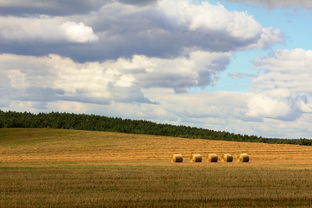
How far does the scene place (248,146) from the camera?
2596 inches

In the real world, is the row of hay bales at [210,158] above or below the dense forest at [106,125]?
below

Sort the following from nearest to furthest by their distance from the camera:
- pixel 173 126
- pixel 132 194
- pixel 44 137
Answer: pixel 132 194 → pixel 44 137 → pixel 173 126

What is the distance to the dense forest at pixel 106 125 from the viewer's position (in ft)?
267

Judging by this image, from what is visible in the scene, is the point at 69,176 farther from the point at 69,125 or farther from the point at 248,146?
the point at 69,125

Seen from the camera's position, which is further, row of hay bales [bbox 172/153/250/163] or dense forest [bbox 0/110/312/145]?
dense forest [bbox 0/110/312/145]

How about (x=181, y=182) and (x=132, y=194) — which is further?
(x=181, y=182)

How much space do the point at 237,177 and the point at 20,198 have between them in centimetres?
1321

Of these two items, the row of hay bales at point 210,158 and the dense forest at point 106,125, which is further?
the dense forest at point 106,125

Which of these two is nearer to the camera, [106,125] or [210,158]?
[210,158]

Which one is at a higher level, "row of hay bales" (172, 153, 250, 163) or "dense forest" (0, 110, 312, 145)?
"dense forest" (0, 110, 312, 145)

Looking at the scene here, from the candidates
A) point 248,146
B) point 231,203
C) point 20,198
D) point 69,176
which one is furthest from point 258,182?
point 248,146

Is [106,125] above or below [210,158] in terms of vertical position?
above

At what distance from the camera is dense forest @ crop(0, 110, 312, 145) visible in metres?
81.3

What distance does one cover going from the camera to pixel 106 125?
86.5 m
